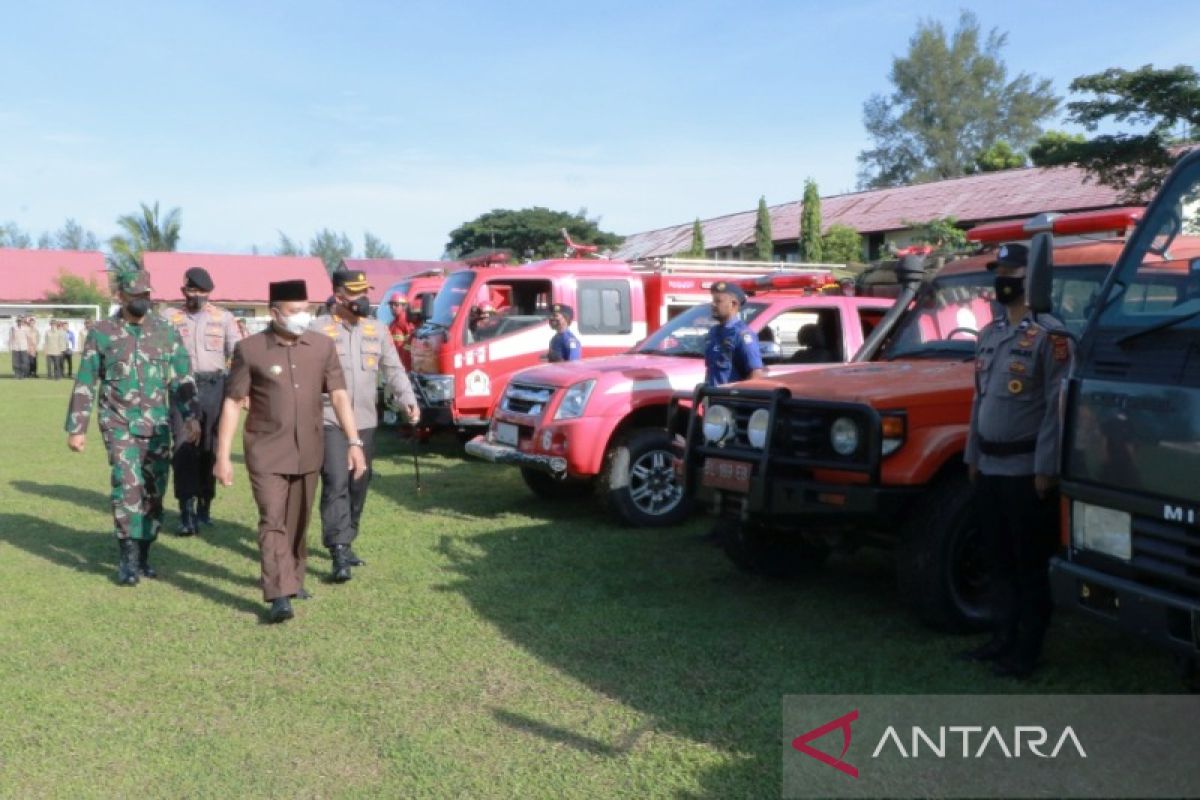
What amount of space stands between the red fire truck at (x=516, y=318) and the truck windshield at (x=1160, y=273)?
327 inches

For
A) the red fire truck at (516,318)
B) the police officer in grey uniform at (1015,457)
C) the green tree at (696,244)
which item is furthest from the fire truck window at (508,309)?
the green tree at (696,244)

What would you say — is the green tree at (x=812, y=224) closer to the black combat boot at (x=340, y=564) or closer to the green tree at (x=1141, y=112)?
the green tree at (x=1141, y=112)

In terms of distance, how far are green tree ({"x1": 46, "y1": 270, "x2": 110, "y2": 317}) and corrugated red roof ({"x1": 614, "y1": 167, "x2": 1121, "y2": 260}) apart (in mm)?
27367

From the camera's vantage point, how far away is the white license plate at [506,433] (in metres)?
8.85

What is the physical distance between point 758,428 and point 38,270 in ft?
209

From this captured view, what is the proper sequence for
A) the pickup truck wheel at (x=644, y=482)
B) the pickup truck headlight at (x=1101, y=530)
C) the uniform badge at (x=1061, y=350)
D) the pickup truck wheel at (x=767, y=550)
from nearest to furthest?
the pickup truck headlight at (x=1101, y=530)
the uniform badge at (x=1061, y=350)
the pickup truck wheel at (x=767, y=550)
the pickup truck wheel at (x=644, y=482)

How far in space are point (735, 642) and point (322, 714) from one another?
2.03 m

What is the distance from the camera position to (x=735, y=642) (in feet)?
17.8

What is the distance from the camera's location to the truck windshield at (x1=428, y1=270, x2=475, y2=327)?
12266mm

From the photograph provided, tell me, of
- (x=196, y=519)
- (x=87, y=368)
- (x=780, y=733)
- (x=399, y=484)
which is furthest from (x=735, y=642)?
(x=399, y=484)

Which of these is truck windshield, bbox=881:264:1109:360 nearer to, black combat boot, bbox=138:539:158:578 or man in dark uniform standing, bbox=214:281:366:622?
man in dark uniform standing, bbox=214:281:366:622

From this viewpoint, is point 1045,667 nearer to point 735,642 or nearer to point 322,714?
point 735,642

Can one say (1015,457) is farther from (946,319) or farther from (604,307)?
(604,307)

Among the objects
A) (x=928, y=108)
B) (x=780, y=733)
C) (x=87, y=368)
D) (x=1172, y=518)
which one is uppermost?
(x=928, y=108)
